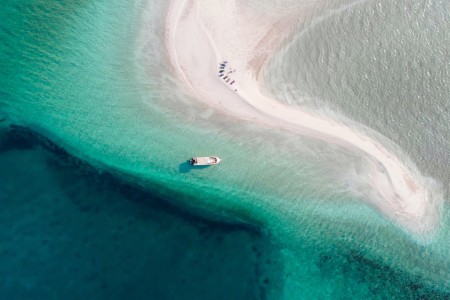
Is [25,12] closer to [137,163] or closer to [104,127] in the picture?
[104,127]

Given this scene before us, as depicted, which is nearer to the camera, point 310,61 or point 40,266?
point 40,266

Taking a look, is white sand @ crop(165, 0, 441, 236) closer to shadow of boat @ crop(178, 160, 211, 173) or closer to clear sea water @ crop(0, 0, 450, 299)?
clear sea water @ crop(0, 0, 450, 299)

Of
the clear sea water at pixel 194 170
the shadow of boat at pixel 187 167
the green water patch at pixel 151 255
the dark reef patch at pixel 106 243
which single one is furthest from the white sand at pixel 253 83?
the dark reef patch at pixel 106 243

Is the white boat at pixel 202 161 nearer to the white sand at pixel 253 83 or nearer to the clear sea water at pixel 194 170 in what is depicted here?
the clear sea water at pixel 194 170

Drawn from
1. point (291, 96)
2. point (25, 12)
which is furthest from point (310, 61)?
point (25, 12)

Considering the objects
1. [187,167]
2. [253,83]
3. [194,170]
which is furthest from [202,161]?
[253,83]

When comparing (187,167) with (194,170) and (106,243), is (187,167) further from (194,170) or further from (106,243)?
(106,243)
